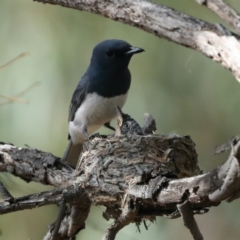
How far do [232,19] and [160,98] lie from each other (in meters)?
1.77

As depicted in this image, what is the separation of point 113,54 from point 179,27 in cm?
85

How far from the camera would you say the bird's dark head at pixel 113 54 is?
2.44 m

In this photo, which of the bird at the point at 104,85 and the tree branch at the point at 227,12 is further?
the bird at the point at 104,85

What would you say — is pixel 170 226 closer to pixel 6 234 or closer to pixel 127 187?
pixel 6 234

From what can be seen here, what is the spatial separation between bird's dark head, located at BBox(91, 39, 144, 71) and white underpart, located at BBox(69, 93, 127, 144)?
16cm

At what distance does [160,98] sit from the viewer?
3.39 m

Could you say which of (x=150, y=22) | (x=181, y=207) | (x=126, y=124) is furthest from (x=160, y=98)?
(x=181, y=207)

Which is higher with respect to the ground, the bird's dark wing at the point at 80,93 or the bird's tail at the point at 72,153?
the bird's dark wing at the point at 80,93

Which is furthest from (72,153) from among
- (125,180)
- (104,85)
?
(125,180)

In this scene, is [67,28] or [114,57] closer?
[114,57]

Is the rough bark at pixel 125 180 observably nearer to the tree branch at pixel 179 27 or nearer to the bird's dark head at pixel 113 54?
the tree branch at pixel 179 27

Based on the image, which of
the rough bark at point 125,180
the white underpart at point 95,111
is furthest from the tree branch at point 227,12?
the white underpart at point 95,111

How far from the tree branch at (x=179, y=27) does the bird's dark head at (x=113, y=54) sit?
52 centimetres

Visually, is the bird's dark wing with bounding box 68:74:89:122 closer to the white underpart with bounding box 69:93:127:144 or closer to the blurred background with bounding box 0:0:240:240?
the white underpart with bounding box 69:93:127:144
